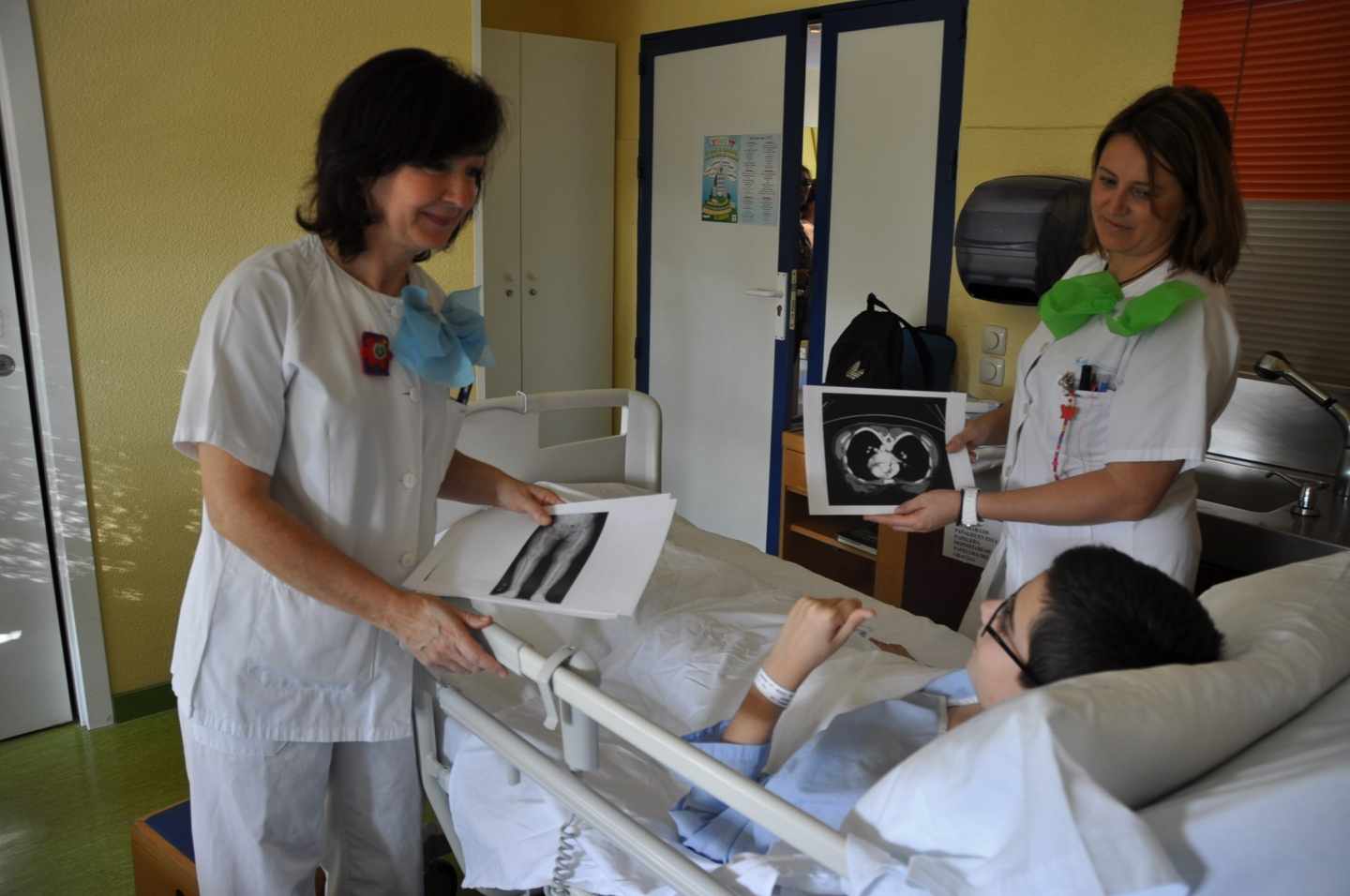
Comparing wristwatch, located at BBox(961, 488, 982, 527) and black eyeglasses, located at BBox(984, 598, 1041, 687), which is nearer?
black eyeglasses, located at BBox(984, 598, 1041, 687)

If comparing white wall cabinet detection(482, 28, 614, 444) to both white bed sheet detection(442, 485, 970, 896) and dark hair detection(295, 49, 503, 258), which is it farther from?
dark hair detection(295, 49, 503, 258)

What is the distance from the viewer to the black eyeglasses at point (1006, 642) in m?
1.25

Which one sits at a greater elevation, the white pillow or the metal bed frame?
the white pillow

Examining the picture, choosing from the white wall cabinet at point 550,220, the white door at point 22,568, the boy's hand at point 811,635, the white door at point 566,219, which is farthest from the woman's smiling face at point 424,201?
the white door at point 566,219

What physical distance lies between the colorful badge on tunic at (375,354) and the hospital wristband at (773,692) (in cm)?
69

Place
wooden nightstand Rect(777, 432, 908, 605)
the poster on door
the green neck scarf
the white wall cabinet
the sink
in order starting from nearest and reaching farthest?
the green neck scarf
the sink
wooden nightstand Rect(777, 432, 908, 605)
the poster on door
the white wall cabinet

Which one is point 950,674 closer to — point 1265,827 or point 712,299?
point 1265,827

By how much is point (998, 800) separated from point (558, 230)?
4252 mm

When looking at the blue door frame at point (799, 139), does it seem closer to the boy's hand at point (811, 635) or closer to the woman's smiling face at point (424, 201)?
the woman's smiling face at point (424, 201)

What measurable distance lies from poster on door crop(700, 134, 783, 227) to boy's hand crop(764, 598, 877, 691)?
3110mm

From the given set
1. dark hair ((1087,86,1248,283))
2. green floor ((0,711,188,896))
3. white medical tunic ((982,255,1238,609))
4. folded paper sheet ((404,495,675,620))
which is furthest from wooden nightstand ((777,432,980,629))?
A: green floor ((0,711,188,896))

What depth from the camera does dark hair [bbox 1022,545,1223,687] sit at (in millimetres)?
1204

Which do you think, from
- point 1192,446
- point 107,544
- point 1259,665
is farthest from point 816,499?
point 107,544

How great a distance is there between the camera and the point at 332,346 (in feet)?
4.93
